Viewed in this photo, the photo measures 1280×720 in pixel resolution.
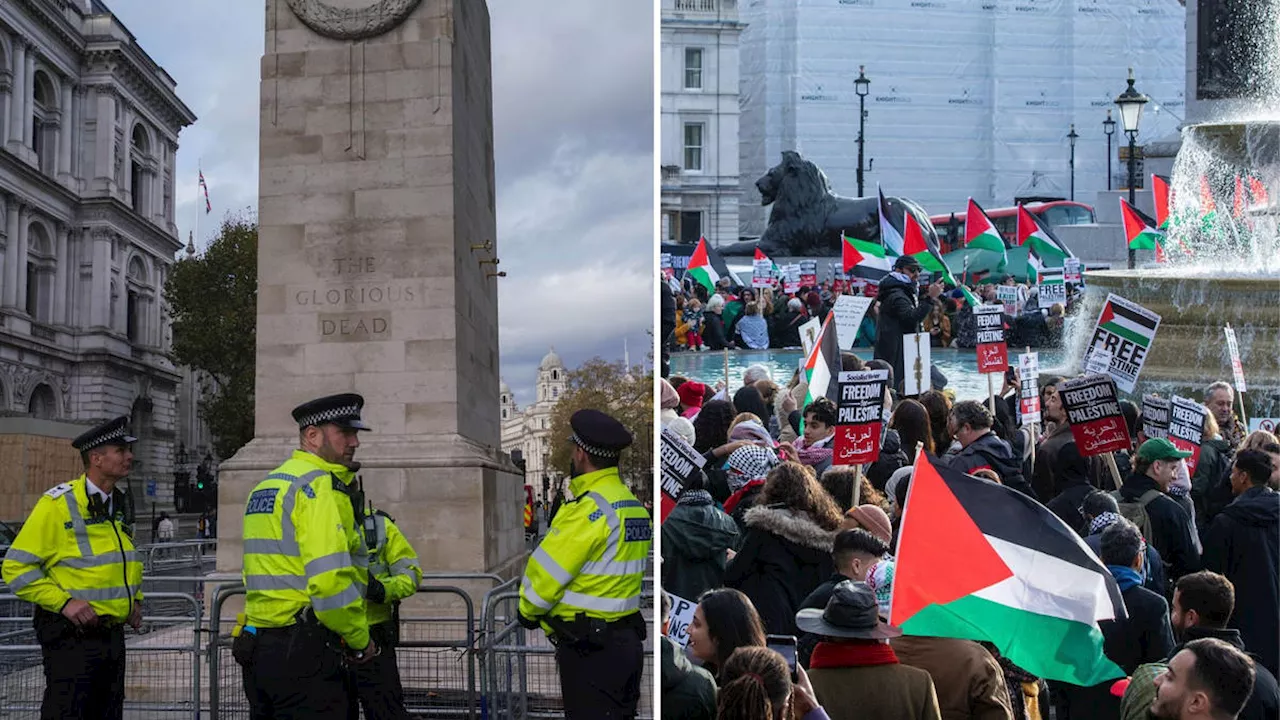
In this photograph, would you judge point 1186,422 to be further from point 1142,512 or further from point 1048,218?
point 1048,218

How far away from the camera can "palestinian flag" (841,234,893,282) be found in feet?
72.2

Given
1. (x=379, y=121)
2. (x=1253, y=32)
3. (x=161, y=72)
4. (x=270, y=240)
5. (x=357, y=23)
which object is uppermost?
(x=161, y=72)

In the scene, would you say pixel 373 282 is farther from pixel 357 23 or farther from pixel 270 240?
pixel 357 23

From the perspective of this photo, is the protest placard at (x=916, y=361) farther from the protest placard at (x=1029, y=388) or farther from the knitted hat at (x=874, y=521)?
the knitted hat at (x=874, y=521)

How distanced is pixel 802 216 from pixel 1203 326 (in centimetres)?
1889

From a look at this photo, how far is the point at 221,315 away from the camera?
49.2 m

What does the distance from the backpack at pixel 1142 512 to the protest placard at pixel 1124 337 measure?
2558mm

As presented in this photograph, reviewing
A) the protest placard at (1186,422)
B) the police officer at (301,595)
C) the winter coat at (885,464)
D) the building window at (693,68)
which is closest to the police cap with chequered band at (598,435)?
the police officer at (301,595)

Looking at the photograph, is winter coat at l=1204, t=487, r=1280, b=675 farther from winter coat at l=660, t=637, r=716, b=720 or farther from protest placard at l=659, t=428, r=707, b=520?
winter coat at l=660, t=637, r=716, b=720

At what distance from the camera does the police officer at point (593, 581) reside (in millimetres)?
5648

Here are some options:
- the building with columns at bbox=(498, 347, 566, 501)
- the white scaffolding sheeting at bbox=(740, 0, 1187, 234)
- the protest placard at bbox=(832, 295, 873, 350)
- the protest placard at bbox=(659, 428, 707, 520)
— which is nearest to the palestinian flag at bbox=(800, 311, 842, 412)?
the protest placard at bbox=(832, 295, 873, 350)

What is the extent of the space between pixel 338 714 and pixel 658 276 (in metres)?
2.39

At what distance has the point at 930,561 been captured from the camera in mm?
4949

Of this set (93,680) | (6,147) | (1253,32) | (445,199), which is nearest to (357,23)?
(445,199)
